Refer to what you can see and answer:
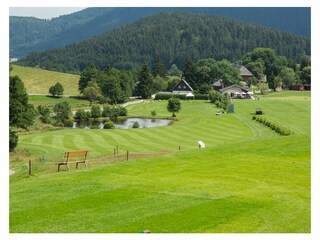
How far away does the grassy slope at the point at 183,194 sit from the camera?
477 inches

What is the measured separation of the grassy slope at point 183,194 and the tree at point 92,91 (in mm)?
81289

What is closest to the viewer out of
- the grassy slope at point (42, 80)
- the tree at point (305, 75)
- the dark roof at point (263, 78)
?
the grassy slope at point (42, 80)

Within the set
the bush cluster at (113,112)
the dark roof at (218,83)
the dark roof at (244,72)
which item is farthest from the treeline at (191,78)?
the bush cluster at (113,112)

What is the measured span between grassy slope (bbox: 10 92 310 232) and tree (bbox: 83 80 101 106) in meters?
81.3

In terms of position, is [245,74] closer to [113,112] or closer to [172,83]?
[172,83]

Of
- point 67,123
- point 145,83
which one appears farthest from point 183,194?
point 145,83

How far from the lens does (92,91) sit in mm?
104562

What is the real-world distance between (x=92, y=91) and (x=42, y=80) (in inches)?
1676

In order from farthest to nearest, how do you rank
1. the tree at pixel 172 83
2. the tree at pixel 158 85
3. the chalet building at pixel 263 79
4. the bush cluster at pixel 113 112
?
the chalet building at pixel 263 79
the tree at pixel 172 83
the tree at pixel 158 85
the bush cluster at pixel 113 112

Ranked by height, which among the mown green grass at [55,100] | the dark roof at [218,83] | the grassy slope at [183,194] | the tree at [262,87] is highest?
the dark roof at [218,83]

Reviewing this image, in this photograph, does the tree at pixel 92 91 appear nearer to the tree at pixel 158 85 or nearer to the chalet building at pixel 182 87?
the tree at pixel 158 85

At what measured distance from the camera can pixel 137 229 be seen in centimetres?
1166

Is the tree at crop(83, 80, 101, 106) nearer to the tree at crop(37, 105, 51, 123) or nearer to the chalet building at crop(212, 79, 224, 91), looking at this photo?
the tree at crop(37, 105, 51, 123)

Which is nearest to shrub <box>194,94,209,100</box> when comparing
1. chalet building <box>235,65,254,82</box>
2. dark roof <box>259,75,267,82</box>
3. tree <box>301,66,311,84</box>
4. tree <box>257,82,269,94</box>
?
tree <box>257,82,269,94</box>
